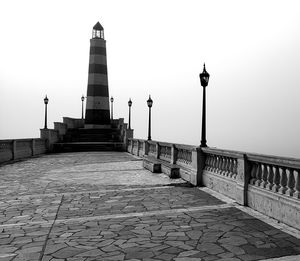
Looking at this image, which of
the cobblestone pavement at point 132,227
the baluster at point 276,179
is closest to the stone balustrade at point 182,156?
the cobblestone pavement at point 132,227

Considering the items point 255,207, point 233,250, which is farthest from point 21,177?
point 233,250

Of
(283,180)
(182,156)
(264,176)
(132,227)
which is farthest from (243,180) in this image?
(182,156)

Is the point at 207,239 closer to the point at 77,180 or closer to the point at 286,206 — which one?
the point at 286,206

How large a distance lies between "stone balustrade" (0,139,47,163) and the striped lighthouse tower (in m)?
10.3

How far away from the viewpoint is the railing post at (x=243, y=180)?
7.91 meters

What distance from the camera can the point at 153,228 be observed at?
6.21m

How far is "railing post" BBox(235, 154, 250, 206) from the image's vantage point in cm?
791

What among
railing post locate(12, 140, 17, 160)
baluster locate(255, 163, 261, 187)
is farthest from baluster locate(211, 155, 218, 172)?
railing post locate(12, 140, 17, 160)

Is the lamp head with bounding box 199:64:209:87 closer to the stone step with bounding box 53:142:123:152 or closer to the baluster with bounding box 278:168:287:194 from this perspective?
the baluster with bounding box 278:168:287:194

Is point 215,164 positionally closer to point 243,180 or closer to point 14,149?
point 243,180

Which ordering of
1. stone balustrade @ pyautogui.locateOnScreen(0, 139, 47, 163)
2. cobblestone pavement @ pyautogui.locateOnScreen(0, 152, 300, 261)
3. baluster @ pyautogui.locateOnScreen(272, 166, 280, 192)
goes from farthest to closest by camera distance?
1. stone balustrade @ pyautogui.locateOnScreen(0, 139, 47, 163)
2. baluster @ pyautogui.locateOnScreen(272, 166, 280, 192)
3. cobblestone pavement @ pyautogui.locateOnScreen(0, 152, 300, 261)

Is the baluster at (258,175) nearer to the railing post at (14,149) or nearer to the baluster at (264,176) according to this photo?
the baluster at (264,176)

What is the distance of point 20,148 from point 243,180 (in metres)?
20.0

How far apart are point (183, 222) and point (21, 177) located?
9464mm
